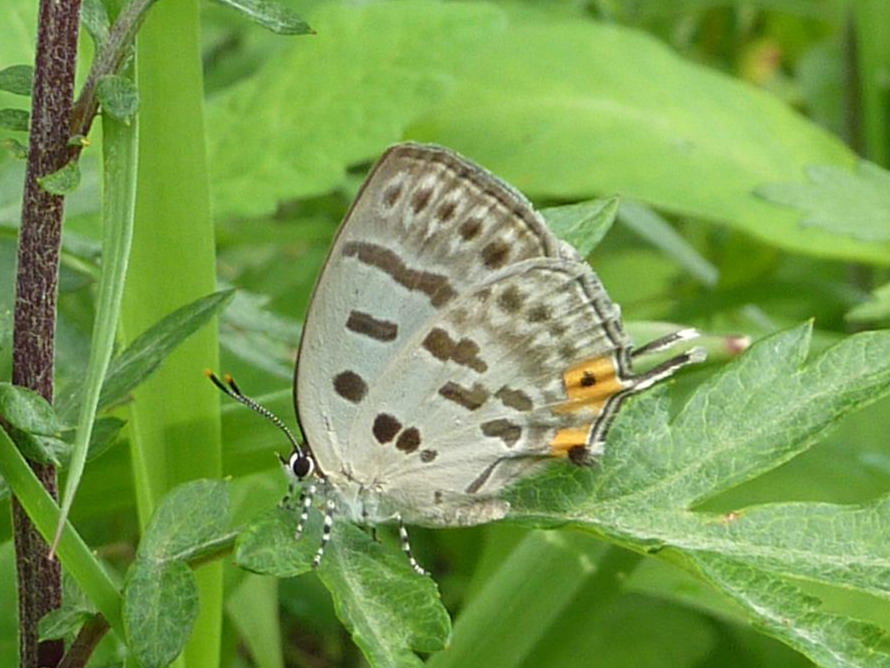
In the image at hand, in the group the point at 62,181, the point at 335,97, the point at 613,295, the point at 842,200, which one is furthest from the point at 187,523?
the point at 613,295

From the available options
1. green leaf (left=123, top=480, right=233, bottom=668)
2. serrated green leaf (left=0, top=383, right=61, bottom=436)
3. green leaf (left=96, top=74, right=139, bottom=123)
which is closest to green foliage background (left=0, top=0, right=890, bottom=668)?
green leaf (left=123, top=480, right=233, bottom=668)

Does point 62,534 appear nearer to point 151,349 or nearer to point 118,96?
point 151,349

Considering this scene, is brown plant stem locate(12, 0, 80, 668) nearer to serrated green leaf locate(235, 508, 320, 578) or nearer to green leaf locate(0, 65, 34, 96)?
green leaf locate(0, 65, 34, 96)

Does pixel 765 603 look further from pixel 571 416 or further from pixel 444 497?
pixel 444 497

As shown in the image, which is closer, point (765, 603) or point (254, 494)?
point (765, 603)

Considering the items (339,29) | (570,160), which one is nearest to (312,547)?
(339,29)
